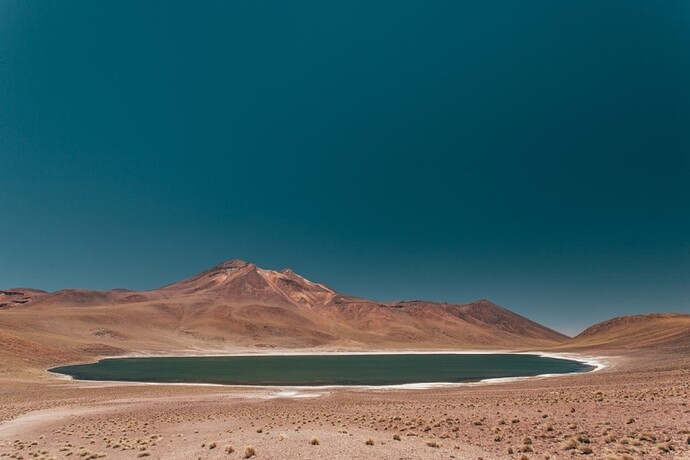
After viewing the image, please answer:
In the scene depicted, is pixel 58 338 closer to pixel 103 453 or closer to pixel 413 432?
pixel 103 453

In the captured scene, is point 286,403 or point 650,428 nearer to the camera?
point 650,428

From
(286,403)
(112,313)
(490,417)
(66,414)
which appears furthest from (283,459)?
(112,313)

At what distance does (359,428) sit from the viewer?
21.3 m

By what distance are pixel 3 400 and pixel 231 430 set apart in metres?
27.0

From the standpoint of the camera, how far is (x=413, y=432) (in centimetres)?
1955

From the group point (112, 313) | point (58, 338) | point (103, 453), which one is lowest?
point (103, 453)

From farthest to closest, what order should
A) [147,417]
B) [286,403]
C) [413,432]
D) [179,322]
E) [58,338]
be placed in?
[179,322] < [58,338] < [286,403] < [147,417] < [413,432]

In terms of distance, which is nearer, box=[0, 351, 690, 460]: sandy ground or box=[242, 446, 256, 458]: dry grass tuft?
box=[242, 446, 256, 458]: dry grass tuft

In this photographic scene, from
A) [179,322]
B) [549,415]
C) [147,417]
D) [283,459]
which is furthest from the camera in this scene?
[179,322]

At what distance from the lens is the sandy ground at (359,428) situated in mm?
16031

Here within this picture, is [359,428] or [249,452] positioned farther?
[359,428]

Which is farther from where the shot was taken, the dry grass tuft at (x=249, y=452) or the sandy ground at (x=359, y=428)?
the sandy ground at (x=359, y=428)

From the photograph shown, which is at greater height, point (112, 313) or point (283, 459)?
point (112, 313)

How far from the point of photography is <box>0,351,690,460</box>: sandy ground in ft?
52.6
